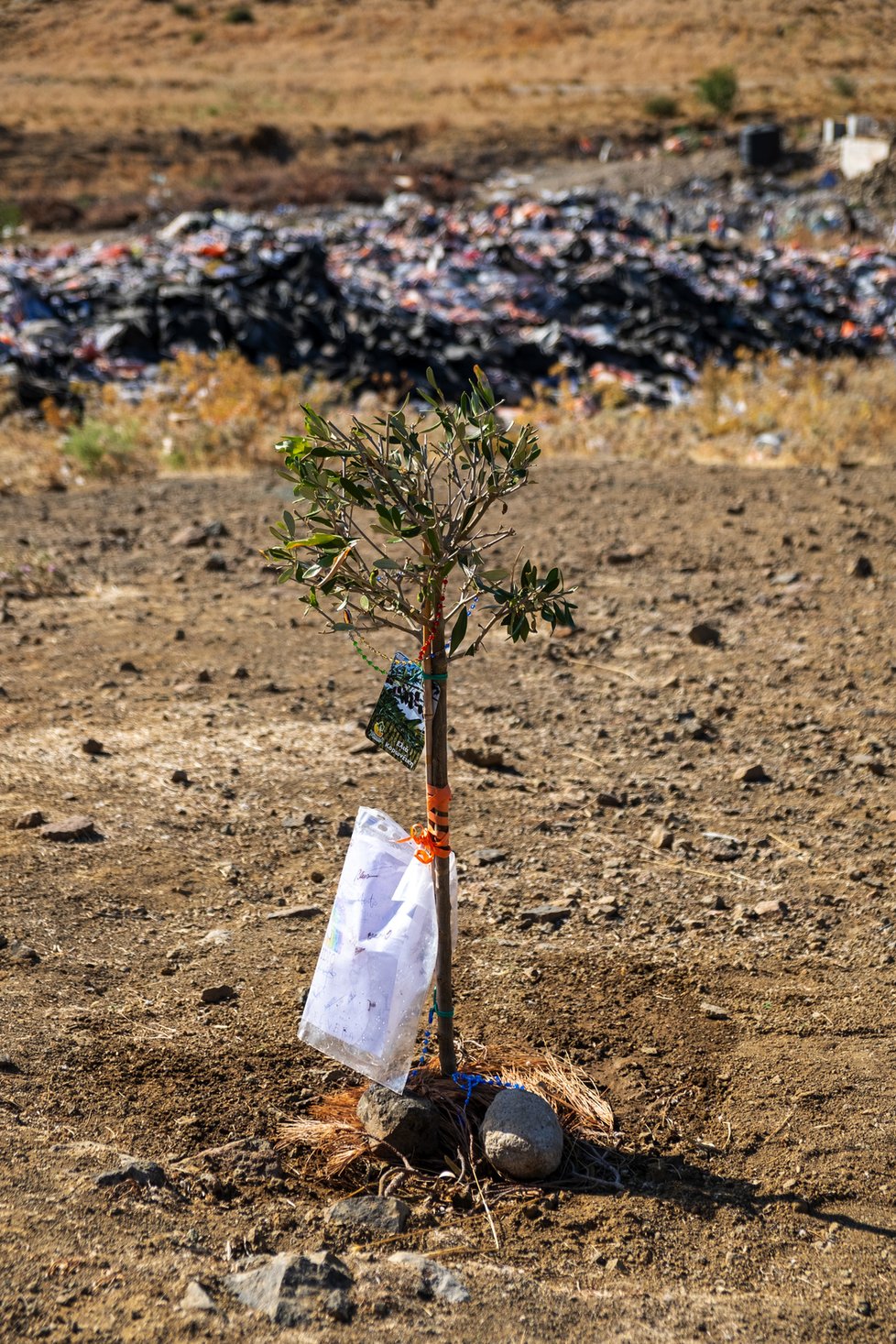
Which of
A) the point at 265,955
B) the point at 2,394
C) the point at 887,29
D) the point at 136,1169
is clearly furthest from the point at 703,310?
the point at 887,29

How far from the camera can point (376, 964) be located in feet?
6.73

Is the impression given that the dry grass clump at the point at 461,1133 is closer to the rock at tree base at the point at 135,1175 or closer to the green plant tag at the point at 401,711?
the rock at tree base at the point at 135,1175

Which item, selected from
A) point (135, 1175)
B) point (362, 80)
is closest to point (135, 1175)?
point (135, 1175)

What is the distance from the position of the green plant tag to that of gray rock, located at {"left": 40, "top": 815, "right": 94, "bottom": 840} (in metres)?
1.42

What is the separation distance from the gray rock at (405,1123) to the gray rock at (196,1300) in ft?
1.55

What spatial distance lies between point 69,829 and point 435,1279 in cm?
177

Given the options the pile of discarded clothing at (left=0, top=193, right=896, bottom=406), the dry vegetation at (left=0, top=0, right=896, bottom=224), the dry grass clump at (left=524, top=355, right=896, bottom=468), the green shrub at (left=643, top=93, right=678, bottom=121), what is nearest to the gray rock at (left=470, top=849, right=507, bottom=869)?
the dry grass clump at (left=524, top=355, right=896, bottom=468)

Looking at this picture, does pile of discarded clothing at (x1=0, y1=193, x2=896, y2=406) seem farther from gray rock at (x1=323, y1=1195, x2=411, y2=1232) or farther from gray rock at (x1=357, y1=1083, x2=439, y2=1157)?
gray rock at (x1=323, y1=1195, x2=411, y2=1232)

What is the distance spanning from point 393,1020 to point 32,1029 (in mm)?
784

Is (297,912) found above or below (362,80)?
below

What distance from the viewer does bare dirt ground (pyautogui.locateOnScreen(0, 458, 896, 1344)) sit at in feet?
6.03

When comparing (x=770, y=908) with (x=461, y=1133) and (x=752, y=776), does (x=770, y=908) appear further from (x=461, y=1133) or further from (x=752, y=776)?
(x=461, y=1133)

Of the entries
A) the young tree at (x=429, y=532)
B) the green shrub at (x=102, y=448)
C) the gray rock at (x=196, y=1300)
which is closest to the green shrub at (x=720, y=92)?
the green shrub at (x=102, y=448)

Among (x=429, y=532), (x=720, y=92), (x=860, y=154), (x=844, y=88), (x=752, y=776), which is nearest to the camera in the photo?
(x=429, y=532)
